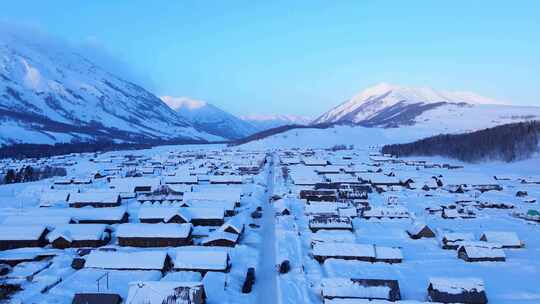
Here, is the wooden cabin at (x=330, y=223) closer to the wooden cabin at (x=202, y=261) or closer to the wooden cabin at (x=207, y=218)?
the wooden cabin at (x=207, y=218)

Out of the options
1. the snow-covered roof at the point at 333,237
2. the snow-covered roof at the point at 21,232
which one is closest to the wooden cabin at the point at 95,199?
the snow-covered roof at the point at 21,232

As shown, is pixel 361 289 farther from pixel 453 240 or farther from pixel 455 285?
pixel 453 240

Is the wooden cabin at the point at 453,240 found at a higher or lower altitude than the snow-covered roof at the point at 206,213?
lower

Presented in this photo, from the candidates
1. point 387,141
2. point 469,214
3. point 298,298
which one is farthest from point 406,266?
point 387,141

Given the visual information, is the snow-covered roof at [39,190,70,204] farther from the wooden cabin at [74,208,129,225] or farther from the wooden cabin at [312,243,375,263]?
the wooden cabin at [312,243,375,263]

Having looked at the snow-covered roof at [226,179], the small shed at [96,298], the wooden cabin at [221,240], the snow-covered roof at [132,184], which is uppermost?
the snow-covered roof at [226,179]

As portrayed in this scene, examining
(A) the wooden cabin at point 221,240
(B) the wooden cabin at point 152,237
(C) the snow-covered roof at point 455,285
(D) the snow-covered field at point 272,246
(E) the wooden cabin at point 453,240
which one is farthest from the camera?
(B) the wooden cabin at point 152,237
